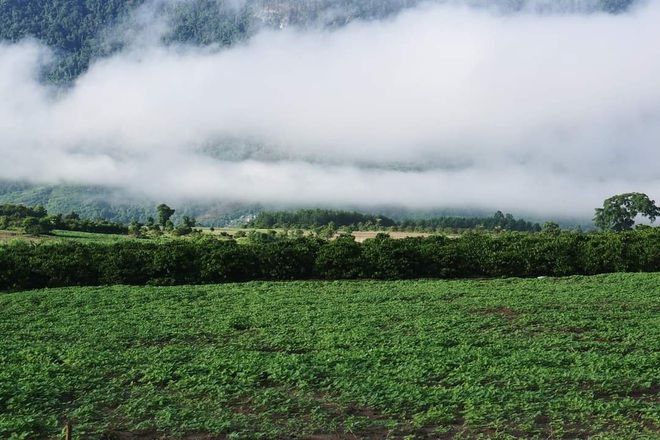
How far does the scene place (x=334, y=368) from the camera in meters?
8.20

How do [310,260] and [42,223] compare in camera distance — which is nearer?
[310,260]

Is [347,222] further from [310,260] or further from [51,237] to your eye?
[310,260]

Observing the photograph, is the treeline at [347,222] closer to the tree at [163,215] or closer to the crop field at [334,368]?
the tree at [163,215]

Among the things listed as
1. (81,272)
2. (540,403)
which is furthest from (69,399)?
(81,272)

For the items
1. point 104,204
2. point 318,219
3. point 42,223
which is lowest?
point 42,223

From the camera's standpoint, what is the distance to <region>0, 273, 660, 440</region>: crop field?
6.30m

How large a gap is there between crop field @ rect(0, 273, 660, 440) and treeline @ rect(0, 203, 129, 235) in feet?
62.8

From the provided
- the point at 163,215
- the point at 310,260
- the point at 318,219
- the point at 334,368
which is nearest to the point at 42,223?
the point at 163,215

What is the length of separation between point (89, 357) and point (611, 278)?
14659mm

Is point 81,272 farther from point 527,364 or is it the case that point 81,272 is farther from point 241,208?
point 241,208

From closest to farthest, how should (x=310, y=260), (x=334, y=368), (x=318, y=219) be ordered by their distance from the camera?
(x=334, y=368)
(x=310, y=260)
(x=318, y=219)

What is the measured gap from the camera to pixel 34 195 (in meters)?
153

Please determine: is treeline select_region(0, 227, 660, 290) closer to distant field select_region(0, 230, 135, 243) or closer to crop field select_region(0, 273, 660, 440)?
crop field select_region(0, 273, 660, 440)

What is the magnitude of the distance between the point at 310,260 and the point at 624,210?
114ft
